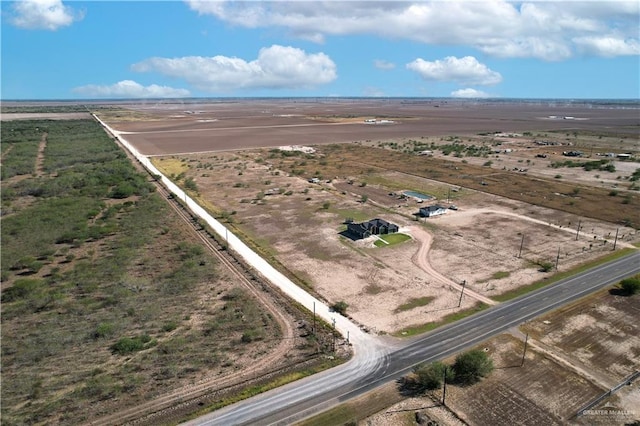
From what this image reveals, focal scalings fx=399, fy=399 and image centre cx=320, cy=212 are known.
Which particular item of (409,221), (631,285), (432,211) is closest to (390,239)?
(409,221)

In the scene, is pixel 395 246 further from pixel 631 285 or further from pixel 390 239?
pixel 631 285

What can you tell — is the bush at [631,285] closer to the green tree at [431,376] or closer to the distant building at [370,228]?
the green tree at [431,376]

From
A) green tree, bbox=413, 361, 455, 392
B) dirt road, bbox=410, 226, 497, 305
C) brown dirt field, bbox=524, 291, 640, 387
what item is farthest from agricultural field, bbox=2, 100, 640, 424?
green tree, bbox=413, 361, 455, 392

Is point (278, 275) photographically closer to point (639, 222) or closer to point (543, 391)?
point (543, 391)

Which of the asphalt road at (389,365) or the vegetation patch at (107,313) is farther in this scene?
the vegetation patch at (107,313)

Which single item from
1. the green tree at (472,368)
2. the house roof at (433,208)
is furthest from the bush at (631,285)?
the house roof at (433,208)

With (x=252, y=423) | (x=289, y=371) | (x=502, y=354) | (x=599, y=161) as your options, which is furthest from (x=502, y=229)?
(x=599, y=161)
